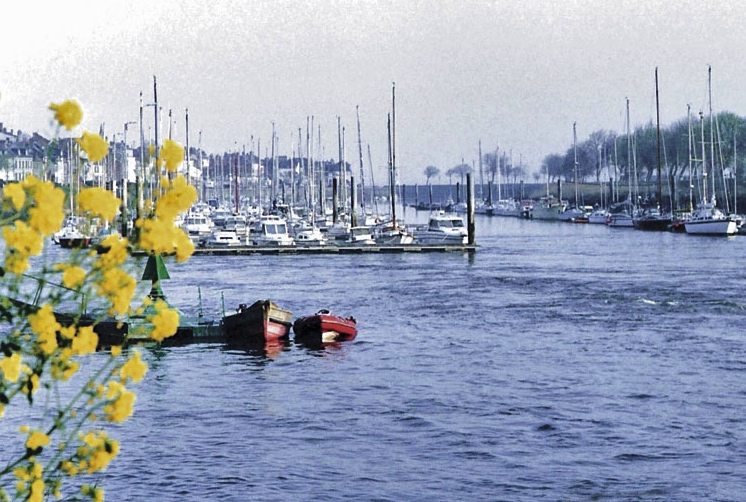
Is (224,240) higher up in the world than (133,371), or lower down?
higher up

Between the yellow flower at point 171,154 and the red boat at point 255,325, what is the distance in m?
32.4

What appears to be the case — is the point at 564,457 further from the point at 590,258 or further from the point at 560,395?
the point at 590,258

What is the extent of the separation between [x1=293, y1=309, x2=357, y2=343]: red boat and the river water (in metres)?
0.67

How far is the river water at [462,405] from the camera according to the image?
861 inches

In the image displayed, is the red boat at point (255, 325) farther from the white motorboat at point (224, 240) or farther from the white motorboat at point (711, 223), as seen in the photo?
the white motorboat at point (711, 223)

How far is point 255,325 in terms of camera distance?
38938mm

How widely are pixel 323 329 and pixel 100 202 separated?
33179 mm

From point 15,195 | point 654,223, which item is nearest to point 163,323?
point 15,195

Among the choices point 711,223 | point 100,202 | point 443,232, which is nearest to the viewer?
point 100,202

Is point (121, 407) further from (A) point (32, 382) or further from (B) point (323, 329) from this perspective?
(B) point (323, 329)

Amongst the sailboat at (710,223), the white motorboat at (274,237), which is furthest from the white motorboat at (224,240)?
the sailboat at (710,223)

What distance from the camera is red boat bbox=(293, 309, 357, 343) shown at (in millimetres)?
39438

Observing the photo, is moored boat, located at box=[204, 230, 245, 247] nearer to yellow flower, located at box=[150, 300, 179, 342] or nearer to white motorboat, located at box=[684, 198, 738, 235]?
white motorboat, located at box=[684, 198, 738, 235]

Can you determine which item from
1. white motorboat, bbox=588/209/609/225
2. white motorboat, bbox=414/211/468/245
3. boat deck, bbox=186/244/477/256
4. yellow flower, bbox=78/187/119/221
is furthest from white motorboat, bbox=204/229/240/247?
yellow flower, bbox=78/187/119/221
